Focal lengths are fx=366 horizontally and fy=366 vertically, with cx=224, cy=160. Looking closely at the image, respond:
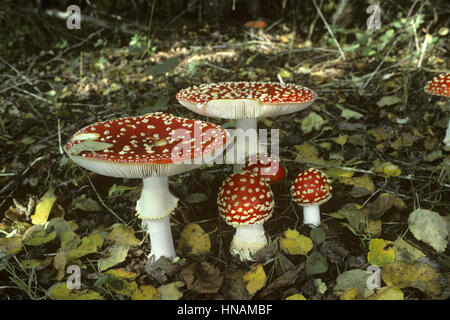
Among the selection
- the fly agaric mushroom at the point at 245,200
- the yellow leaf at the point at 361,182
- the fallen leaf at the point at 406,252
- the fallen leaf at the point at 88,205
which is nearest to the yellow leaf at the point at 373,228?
the fallen leaf at the point at 406,252

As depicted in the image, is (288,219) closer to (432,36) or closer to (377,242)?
(377,242)

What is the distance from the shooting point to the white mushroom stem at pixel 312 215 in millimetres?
2664

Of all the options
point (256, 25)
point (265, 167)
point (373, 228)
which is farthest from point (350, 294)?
point (256, 25)

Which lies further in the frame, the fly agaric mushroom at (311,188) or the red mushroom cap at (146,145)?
the fly agaric mushroom at (311,188)

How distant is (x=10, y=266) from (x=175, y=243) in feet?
3.49

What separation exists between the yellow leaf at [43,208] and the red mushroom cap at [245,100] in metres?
1.31

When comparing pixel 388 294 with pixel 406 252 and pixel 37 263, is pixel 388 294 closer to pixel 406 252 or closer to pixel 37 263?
pixel 406 252

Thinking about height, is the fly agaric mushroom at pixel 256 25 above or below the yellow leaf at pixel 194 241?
above

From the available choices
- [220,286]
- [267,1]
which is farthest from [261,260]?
[267,1]

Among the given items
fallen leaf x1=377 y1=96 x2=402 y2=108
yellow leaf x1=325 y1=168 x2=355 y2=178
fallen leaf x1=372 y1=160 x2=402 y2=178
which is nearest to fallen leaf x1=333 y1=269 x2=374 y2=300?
yellow leaf x1=325 y1=168 x2=355 y2=178

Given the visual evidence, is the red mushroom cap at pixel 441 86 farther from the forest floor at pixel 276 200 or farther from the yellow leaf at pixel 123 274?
the yellow leaf at pixel 123 274

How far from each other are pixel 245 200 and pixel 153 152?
69 cm

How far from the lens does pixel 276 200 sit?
2.97 metres
